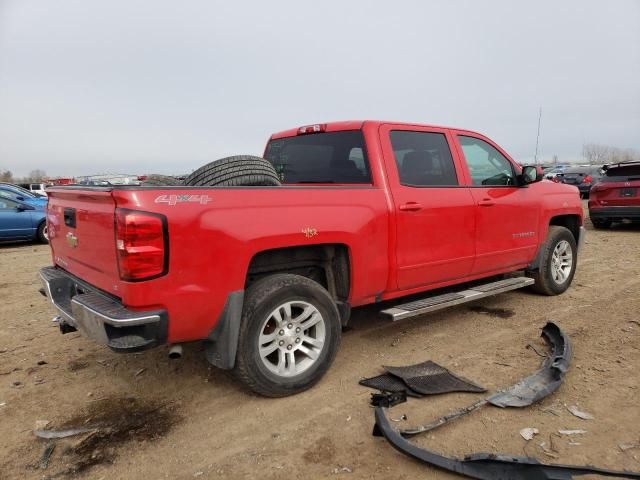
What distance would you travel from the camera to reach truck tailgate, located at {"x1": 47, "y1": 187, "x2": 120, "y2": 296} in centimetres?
274

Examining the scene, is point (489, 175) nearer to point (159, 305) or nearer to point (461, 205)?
point (461, 205)

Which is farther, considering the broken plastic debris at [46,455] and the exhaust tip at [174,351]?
the exhaust tip at [174,351]

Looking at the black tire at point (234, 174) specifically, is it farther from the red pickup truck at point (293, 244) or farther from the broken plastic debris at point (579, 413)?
the broken plastic debris at point (579, 413)

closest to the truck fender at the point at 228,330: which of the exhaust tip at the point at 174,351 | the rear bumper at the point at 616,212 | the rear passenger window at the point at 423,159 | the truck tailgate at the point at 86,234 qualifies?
the exhaust tip at the point at 174,351

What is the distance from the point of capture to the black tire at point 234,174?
3.30 m

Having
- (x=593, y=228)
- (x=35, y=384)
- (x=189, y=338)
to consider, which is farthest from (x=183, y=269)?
(x=593, y=228)

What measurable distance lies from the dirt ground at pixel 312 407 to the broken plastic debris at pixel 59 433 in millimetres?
39

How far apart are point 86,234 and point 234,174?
1042mm

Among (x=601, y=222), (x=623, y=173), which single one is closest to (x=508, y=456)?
(x=623, y=173)

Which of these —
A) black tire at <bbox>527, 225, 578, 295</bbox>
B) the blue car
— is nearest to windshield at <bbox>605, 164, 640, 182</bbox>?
black tire at <bbox>527, 225, 578, 295</bbox>

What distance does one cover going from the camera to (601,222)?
1145 centimetres

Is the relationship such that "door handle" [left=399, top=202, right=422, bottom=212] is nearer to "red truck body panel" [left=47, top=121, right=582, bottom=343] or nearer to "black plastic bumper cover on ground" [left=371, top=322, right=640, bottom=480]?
"red truck body panel" [left=47, top=121, right=582, bottom=343]

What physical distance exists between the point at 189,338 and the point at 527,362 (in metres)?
2.59

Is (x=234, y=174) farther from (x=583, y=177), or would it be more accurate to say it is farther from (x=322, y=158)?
(x=583, y=177)
